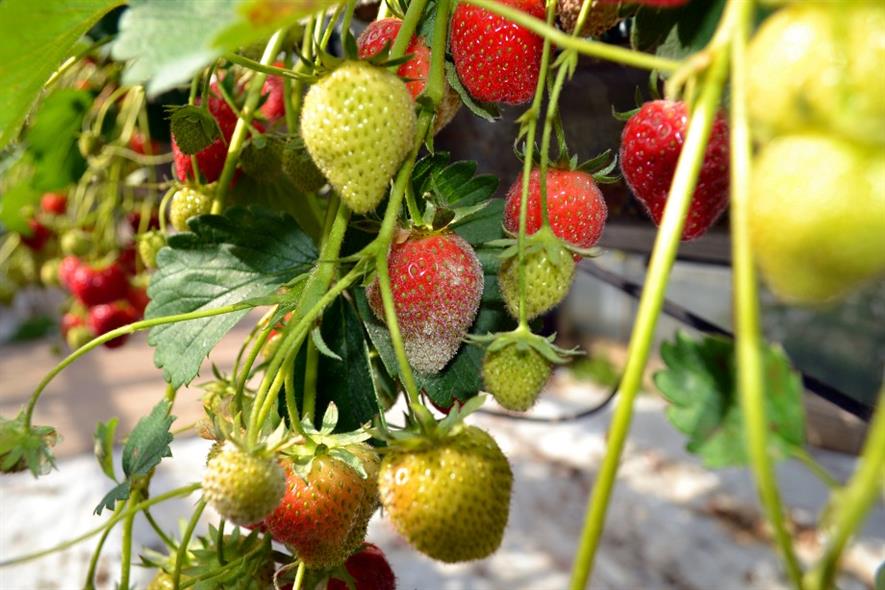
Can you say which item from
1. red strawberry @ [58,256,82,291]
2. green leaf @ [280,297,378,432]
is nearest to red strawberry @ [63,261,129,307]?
red strawberry @ [58,256,82,291]

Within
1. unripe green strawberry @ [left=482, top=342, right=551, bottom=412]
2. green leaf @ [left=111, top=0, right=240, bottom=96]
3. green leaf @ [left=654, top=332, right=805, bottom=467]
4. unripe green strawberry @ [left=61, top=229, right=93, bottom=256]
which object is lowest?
unripe green strawberry @ [left=61, top=229, right=93, bottom=256]

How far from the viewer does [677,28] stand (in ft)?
1.01

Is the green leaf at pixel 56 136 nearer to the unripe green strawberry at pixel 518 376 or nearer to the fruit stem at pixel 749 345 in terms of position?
the unripe green strawberry at pixel 518 376

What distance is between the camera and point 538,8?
0.38 m

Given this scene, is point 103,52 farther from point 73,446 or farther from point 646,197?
point 73,446

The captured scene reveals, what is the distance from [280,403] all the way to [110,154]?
2.39 feet

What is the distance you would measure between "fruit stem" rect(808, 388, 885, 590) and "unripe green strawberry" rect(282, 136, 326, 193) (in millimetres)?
387

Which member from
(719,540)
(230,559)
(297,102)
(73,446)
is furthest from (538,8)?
(73,446)

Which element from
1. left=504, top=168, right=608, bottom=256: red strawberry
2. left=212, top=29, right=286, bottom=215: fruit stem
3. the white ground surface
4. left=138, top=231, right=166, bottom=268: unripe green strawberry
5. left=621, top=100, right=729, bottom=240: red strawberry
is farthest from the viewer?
the white ground surface

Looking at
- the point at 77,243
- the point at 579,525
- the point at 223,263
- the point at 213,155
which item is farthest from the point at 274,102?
the point at 579,525

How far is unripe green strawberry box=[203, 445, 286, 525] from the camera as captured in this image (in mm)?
290

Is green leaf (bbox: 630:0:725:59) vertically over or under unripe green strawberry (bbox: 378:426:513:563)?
over

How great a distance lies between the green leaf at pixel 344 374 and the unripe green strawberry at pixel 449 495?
0.12m

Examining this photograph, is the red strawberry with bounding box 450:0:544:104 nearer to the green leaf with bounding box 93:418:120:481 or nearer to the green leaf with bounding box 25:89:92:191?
the green leaf with bounding box 93:418:120:481
